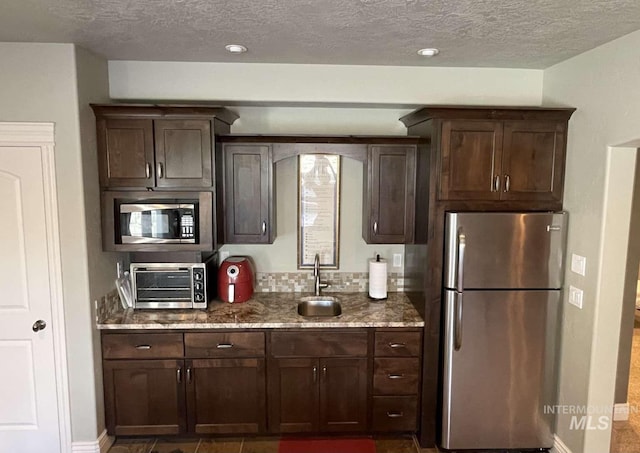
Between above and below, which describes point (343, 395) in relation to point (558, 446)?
above

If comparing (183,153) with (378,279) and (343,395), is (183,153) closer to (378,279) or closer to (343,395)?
(378,279)

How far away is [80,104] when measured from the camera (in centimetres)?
259

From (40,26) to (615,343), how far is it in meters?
3.59

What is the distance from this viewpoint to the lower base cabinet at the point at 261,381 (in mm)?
2859

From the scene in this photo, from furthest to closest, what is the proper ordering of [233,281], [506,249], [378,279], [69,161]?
[378,279]
[233,281]
[506,249]
[69,161]

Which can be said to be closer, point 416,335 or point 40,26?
point 40,26

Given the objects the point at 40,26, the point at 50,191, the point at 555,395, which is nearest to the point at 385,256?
the point at 555,395

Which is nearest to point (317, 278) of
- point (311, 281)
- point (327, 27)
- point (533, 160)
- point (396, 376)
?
point (311, 281)

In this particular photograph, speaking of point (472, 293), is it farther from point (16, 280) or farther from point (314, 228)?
point (16, 280)

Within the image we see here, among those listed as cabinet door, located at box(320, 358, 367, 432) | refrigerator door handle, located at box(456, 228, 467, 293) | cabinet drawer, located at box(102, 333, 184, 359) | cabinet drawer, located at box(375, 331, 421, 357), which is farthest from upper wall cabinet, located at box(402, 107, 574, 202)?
cabinet drawer, located at box(102, 333, 184, 359)

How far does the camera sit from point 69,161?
2594 millimetres

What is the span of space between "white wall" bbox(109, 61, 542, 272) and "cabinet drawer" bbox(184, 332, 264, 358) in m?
1.54

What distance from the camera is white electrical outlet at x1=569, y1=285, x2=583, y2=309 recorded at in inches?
104

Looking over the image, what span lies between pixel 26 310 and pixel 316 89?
92.2 inches
